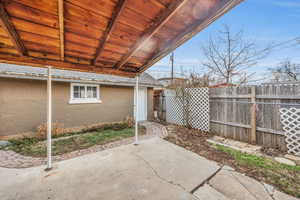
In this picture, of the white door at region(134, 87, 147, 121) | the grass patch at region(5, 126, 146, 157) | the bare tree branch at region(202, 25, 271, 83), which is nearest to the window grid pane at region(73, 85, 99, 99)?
the grass patch at region(5, 126, 146, 157)

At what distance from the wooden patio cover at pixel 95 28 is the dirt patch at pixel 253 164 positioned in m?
3.02

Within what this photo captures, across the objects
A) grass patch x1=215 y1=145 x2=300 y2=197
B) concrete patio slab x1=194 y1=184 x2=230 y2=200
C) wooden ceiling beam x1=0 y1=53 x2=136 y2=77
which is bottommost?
concrete patio slab x1=194 y1=184 x2=230 y2=200

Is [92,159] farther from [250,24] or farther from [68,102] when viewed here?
[250,24]

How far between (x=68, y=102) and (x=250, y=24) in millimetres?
11899

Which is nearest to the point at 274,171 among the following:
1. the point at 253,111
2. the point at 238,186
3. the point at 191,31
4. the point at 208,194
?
the point at 238,186

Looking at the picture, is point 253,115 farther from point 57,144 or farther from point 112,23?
point 57,144

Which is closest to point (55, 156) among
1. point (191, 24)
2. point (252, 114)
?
point (191, 24)

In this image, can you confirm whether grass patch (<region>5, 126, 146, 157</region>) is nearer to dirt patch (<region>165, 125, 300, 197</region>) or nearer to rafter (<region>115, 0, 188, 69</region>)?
dirt patch (<region>165, 125, 300, 197</region>)

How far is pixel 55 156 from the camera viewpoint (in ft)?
11.0

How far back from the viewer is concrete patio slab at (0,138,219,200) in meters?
2.03

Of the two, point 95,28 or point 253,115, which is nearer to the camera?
point 95,28

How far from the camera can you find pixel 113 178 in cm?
243

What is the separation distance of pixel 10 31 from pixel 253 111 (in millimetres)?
5997

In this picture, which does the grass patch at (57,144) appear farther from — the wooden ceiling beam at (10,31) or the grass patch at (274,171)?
the grass patch at (274,171)
